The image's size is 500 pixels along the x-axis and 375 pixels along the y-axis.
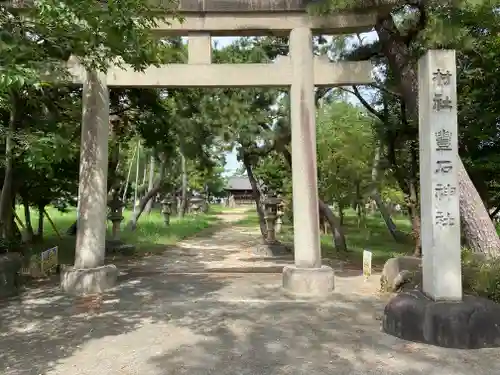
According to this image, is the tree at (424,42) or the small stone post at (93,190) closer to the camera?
the tree at (424,42)

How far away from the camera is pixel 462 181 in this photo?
6.51 m

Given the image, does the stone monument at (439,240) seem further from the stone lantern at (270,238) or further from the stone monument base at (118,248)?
the stone monument base at (118,248)

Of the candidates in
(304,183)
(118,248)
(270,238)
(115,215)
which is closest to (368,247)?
(270,238)

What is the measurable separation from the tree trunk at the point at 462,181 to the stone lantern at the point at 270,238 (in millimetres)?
7301

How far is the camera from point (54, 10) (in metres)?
3.39

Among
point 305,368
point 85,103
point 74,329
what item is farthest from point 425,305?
point 85,103

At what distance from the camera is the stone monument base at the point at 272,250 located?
1330cm

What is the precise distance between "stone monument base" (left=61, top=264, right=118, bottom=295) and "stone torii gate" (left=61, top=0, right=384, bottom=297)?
2 centimetres

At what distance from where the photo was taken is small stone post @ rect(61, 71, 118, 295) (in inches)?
275

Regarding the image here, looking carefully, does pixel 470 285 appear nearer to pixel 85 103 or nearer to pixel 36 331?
pixel 36 331

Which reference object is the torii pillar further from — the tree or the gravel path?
the tree

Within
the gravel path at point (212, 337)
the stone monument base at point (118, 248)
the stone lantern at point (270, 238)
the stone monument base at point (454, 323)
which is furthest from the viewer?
the stone lantern at point (270, 238)

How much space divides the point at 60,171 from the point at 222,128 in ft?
17.3

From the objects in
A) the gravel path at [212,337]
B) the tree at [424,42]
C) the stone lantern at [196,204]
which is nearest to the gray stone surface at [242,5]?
the tree at [424,42]
